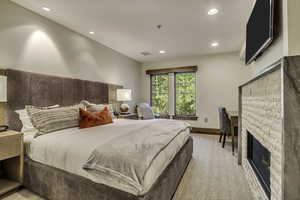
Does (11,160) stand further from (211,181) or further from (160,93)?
(160,93)

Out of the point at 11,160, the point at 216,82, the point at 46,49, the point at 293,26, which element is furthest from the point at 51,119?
the point at 216,82

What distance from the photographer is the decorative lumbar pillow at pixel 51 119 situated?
198 cm

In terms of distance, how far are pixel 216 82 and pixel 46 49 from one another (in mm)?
4574

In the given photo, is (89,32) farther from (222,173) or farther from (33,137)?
(222,173)

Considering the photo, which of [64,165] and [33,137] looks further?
[33,137]

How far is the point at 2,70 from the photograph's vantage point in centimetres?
211

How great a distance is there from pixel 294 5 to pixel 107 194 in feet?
6.75

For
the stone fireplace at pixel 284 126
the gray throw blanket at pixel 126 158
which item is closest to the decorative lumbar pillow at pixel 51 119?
the gray throw blanket at pixel 126 158

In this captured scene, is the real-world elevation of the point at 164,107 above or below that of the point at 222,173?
above

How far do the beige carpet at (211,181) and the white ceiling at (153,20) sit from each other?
2.59 m

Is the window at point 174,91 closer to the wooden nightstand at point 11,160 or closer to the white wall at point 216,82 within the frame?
the white wall at point 216,82

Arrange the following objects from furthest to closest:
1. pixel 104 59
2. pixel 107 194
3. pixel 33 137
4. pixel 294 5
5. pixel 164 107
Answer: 1. pixel 164 107
2. pixel 104 59
3. pixel 33 137
4. pixel 107 194
5. pixel 294 5

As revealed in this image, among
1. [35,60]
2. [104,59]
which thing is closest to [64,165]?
[35,60]

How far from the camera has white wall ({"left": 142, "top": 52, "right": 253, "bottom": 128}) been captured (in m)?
4.64
